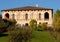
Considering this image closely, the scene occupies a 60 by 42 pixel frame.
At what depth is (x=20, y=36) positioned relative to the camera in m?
20.2

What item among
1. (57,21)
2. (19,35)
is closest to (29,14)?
(57,21)

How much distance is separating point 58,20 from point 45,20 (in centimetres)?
1656

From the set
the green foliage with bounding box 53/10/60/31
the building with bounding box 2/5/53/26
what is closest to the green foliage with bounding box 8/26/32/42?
the green foliage with bounding box 53/10/60/31

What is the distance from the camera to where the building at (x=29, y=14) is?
235ft

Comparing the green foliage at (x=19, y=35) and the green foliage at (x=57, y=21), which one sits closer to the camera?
the green foliage at (x=19, y=35)

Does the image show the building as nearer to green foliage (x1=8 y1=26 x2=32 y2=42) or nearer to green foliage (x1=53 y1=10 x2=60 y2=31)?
green foliage (x1=53 y1=10 x2=60 y2=31)

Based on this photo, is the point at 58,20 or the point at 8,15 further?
the point at 8,15

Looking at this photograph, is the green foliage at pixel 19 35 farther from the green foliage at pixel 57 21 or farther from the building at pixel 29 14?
the building at pixel 29 14

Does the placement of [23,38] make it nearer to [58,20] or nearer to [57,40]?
[57,40]

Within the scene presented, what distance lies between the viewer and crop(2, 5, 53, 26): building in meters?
71.8

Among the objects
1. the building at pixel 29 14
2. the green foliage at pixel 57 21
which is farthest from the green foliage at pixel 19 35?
the building at pixel 29 14

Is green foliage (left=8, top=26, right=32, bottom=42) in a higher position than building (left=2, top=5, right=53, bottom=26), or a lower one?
lower

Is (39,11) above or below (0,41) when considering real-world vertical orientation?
above

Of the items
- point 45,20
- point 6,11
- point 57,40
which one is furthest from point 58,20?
point 57,40
